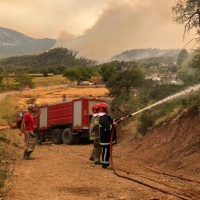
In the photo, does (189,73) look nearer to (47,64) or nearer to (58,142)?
(58,142)

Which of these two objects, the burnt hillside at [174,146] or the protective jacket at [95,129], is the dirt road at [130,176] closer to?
the burnt hillside at [174,146]

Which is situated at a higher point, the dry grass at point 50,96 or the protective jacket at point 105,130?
the protective jacket at point 105,130

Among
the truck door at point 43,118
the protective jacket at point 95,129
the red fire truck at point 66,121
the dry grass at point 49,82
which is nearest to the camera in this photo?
the protective jacket at point 95,129

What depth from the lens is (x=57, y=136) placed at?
21734 millimetres

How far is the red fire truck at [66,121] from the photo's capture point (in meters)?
19.9

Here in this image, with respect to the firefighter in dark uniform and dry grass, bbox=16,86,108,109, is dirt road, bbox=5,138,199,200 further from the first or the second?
dry grass, bbox=16,86,108,109

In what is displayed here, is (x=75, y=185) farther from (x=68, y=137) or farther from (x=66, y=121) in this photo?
(x=66, y=121)

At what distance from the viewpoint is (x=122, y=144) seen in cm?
1802

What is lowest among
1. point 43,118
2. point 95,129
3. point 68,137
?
point 68,137

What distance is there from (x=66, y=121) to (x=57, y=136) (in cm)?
134

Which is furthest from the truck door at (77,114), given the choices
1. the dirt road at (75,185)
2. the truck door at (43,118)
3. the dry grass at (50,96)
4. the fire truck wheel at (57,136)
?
the dry grass at (50,96)

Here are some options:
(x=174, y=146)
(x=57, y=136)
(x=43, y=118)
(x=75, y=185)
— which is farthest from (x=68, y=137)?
(x=75, y=185)

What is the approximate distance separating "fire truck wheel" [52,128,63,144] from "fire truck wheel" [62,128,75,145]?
52cm

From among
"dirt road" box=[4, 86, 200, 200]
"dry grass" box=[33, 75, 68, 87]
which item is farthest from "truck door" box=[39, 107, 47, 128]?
"dry grass" box=[33, 75, 68, 87]
